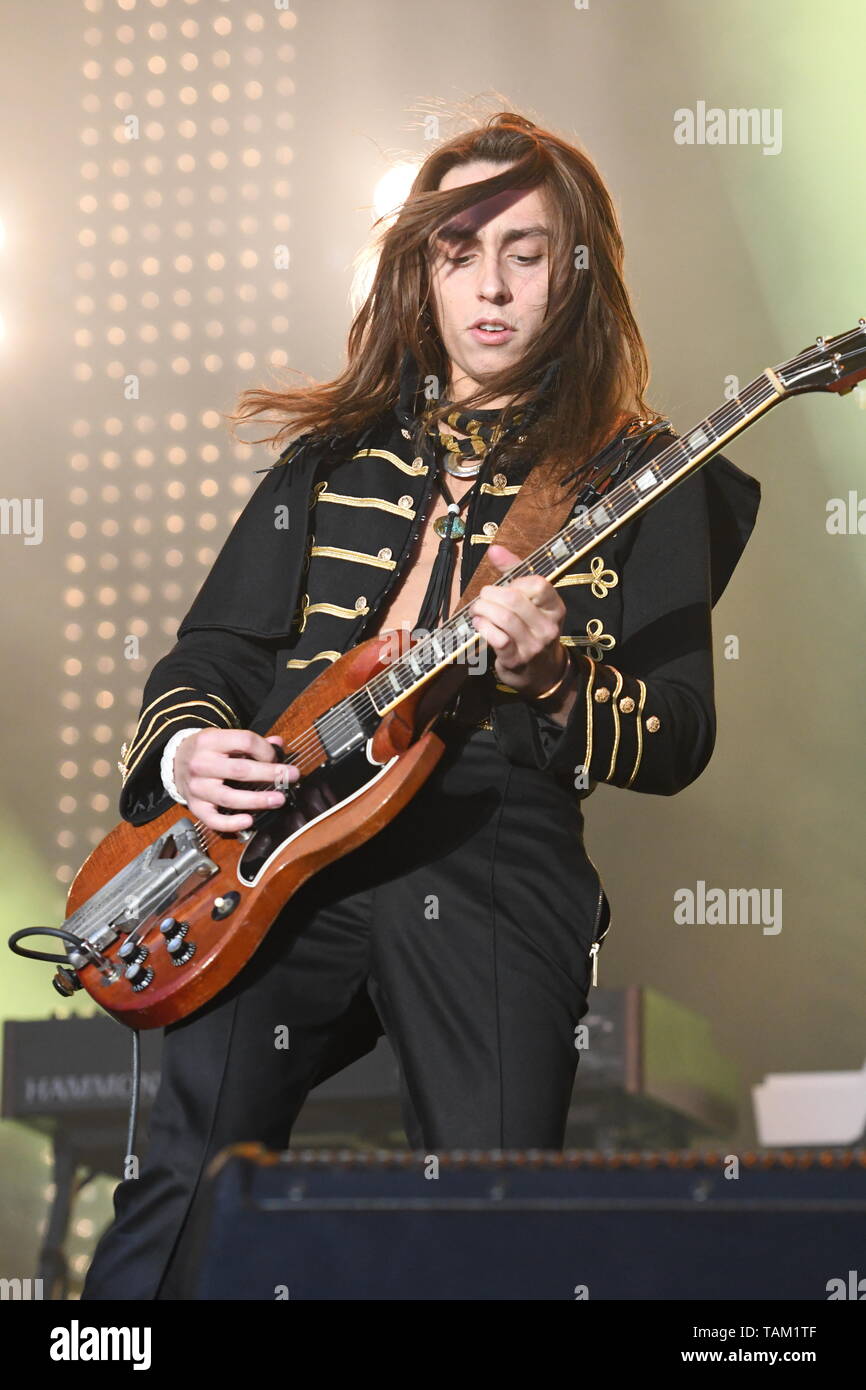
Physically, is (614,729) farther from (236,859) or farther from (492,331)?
(492,331)

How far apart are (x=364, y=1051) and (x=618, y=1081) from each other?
1.70m

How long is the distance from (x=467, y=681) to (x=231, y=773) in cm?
31

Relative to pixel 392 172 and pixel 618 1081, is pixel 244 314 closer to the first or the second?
pixel 392 172

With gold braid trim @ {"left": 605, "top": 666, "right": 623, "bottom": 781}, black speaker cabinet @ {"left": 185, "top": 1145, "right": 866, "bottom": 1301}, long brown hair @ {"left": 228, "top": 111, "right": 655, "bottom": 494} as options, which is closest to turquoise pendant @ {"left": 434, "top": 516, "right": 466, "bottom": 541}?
long brown hair @ {"left": 228, "top": 111, "right": 655, "bottom": 494}

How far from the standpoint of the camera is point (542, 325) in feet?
7.16

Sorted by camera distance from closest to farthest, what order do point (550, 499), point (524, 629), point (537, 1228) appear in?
point (537, 1228) < point (524, 629) < point (550, 499)

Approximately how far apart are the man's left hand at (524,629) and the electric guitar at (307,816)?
3.0 inches

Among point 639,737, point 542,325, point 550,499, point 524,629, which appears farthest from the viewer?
point 542,325

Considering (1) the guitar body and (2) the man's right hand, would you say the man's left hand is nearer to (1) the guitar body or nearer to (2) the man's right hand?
(1) the guitar body

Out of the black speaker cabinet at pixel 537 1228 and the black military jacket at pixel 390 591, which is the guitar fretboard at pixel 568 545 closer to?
the black military jacket at pixel 390 591

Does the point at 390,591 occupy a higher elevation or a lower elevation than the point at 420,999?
higher

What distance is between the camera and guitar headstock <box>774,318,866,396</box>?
198 centimetres

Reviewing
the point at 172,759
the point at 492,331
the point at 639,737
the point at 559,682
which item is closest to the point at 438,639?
the point at 559,682

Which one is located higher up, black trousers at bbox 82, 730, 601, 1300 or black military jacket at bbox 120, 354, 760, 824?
black military jacket at bbox 120, 354, 760, 824
